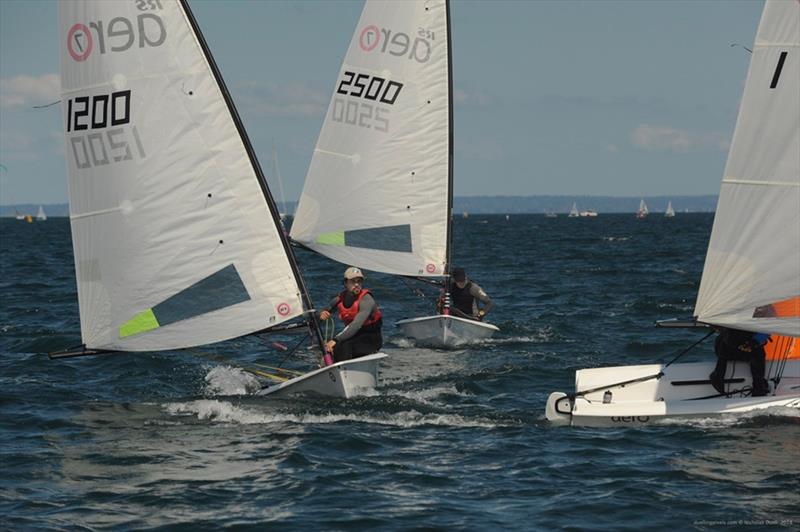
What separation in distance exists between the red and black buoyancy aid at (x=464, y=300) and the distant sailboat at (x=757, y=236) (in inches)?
314

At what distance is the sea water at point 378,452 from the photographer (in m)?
9.84

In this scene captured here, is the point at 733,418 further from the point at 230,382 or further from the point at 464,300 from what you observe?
the point at 464,300

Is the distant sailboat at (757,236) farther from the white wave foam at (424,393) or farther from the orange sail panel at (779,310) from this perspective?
the white wave foam at (424,393)

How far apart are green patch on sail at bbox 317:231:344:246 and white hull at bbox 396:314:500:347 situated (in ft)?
9.22

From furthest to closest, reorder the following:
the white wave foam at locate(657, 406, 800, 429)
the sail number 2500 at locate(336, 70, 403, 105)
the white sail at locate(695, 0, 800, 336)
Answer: the sail number 2500 at locate(336, 70, 403, 105)
the white wave foam at locate(657, 406, 800, 429)
the white sail at locate(695, 0, 800, 336)

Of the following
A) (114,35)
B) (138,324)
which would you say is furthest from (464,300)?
(114,35)

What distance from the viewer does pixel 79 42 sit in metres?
13.0

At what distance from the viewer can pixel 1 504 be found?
10.3 metres

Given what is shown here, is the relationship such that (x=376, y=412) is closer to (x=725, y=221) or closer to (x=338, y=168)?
(x=725, y=221)

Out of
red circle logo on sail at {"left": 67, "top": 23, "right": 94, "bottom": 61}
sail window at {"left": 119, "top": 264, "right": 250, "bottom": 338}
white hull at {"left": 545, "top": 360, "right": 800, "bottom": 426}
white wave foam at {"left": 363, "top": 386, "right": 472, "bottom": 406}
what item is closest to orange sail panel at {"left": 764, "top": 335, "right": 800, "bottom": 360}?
white hull at {"left": 545, "top": 360, "right": 800, "bottom": 426}

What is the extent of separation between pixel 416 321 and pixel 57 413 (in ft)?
25.0

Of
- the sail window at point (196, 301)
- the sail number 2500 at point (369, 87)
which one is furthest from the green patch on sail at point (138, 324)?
the sail number 2500 at point (369, 87)

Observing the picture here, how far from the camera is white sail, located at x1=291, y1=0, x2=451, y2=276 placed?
21859 mm

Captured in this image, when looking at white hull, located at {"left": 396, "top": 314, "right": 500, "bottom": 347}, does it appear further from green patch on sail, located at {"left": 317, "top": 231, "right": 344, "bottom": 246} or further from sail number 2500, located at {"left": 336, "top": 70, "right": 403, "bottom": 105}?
sail number 2500, located at {"left": 336, "top": 70, "right": 403, "bottom": 105}
